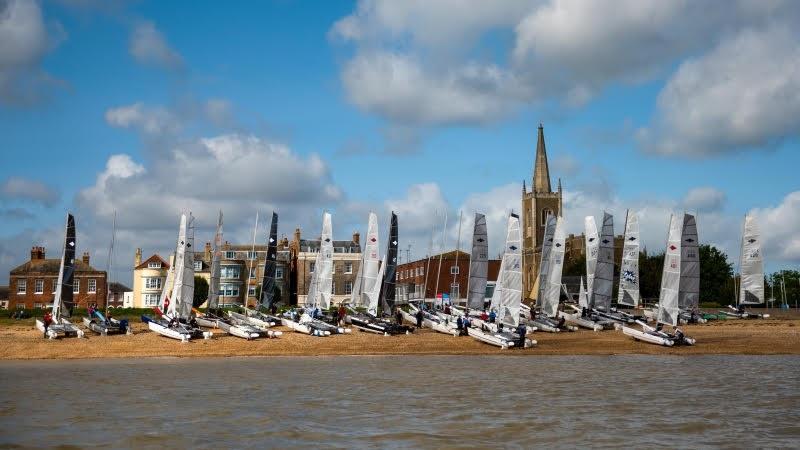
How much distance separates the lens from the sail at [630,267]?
6316 cm

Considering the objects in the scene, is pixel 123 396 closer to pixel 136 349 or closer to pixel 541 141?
pixel 136 349

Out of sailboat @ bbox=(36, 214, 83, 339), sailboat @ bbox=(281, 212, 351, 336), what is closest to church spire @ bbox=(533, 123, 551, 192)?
sailboat @ bbox=(281, 212, 351, 336)

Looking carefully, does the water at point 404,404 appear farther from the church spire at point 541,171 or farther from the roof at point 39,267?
the church spire at point 541,171

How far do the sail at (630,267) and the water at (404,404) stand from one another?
1040 inches

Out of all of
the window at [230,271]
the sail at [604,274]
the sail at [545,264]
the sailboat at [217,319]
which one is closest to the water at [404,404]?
the sailboat at [217,319]

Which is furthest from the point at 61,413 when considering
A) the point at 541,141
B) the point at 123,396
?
the point at 541,141

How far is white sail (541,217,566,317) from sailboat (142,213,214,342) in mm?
23882

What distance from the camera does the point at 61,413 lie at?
2183cm

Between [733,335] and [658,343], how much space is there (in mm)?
8146

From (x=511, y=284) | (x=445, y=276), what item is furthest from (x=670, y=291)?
(x=445, y=276)

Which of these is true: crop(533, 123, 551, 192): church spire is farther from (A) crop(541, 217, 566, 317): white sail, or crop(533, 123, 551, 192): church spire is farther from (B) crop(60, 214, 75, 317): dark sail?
(B) crop(60, 214, 75, 317): dark sail

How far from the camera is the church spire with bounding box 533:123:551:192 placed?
150625mm

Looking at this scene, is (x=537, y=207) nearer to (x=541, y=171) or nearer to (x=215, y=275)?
(x=541, y=171)

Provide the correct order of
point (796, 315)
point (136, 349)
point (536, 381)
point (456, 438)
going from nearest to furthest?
point (456, 438)
point (536, 381)
point (136, 349)
point (796, 315)
